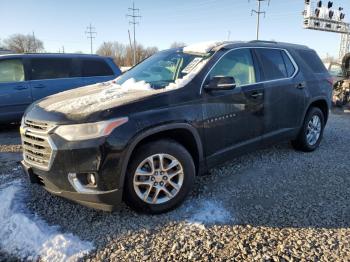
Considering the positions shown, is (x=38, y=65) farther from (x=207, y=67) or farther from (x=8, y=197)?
(x=207, y=67)

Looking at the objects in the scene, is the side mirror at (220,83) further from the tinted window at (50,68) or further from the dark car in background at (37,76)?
the tinted window at (50,68)

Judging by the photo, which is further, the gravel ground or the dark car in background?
the dark car in background

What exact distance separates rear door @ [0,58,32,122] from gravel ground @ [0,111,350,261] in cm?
268

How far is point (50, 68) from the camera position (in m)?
7.17

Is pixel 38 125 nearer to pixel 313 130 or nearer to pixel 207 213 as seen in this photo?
pixel 207 213

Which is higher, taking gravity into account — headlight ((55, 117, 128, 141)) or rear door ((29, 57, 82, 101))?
rear door ((29, 57, 82, 101))

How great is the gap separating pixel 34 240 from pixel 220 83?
91.5 inches

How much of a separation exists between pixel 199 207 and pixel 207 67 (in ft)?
5.00

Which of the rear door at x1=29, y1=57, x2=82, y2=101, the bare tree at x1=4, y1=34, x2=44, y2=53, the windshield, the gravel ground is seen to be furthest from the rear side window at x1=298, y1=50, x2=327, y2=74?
the bare tree at x1=4, y1=34, x2=44, y2=53

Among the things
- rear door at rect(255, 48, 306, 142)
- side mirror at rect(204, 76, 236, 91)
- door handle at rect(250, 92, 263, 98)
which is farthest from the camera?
rear door at rect(255, 48, 306, 142)

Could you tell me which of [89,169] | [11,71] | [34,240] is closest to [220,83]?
[89,169]

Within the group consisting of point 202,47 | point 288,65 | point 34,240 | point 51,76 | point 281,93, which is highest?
point 202,47

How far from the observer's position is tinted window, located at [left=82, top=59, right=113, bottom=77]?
25.1 feet

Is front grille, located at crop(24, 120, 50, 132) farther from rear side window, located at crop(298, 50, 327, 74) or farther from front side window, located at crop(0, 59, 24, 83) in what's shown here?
front side window, located at crop(0, 59, 24, 83)
